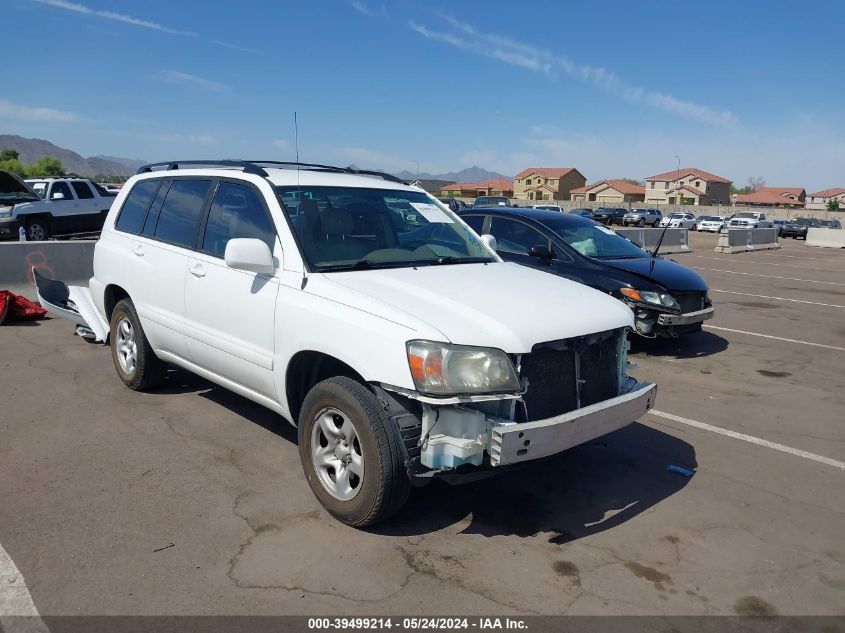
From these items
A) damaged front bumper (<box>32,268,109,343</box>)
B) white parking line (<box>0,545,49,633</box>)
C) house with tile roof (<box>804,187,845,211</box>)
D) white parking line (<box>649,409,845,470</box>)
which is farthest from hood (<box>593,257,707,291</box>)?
house with tile roof (<box>804,187,845,211</box>)

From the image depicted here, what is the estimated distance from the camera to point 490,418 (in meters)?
3.32

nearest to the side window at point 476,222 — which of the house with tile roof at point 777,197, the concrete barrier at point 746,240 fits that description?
the concrete barrier at point 746,240

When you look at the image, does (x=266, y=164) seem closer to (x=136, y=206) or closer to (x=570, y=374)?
(x=136, y=206)

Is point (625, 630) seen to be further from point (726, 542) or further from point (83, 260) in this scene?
point (83, 260)

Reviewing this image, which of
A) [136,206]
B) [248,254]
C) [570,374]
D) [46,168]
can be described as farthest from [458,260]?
[46,168]

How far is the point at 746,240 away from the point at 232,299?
94.3ft

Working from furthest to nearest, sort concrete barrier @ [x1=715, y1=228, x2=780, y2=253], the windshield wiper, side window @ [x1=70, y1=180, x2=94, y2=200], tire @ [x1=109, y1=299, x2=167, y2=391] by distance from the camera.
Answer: concrete barrier @ [x1=715, y1=228, x2=780, y2=253] → side window @ [x1=70, y1=180, x2=94, y2=200] → tire @ [x1=109, y1=299, x2=167, y2=391] → the windshield wiper

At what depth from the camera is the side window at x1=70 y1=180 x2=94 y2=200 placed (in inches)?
714

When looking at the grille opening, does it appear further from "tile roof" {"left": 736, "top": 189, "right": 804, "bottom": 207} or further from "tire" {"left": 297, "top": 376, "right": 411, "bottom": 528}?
"tile roof" {"left": 736, "top": 189, "right": 804, "bottom": 207}

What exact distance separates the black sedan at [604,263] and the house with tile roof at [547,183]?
376 feet

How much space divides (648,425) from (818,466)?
125 cm

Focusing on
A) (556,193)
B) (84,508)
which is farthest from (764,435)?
(556,193)

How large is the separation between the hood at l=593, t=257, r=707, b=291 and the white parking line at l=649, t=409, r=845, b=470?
2574 mm

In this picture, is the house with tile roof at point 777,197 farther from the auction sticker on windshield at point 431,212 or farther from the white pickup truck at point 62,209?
the auction sticker on windshield at point 431,212
